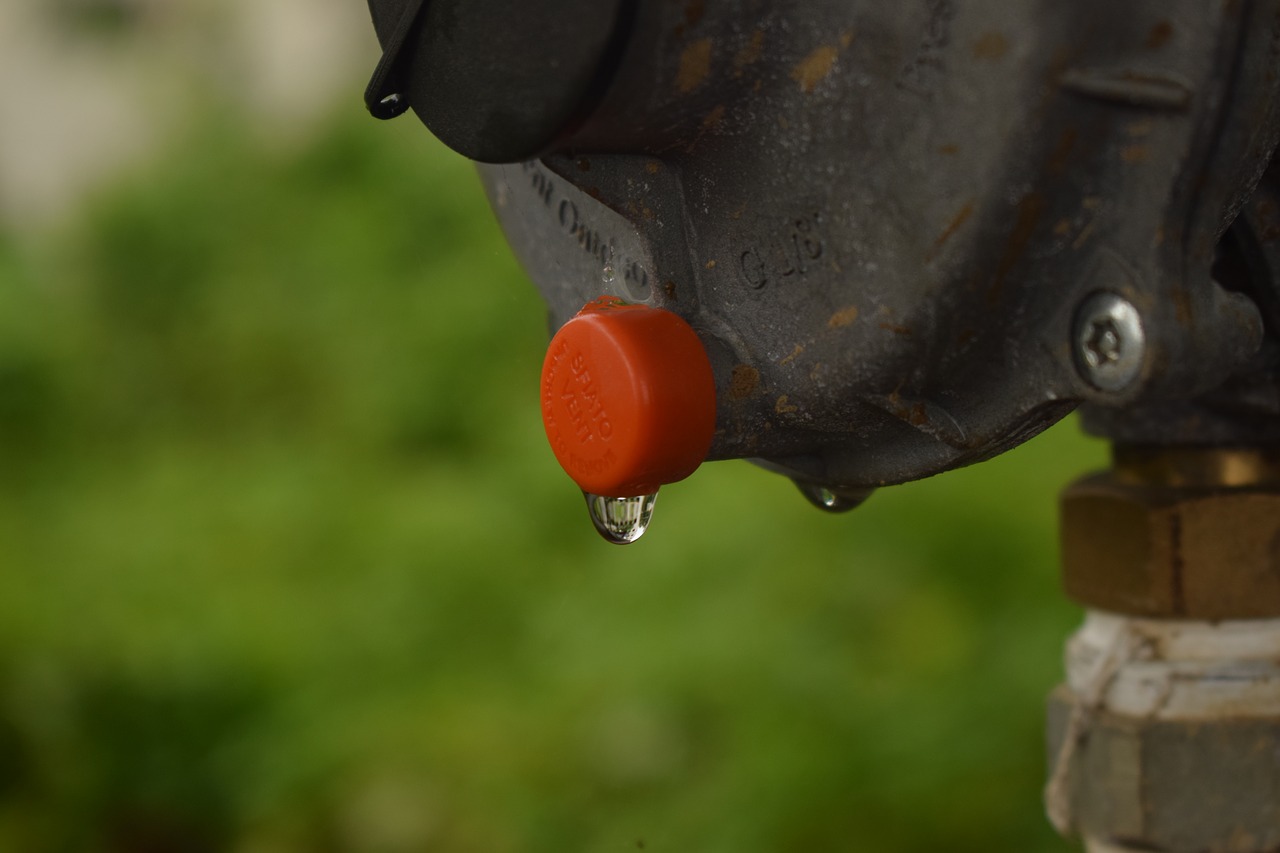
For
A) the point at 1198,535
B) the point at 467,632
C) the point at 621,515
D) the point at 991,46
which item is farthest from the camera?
the point at 467,632

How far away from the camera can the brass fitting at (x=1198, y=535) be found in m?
0.72

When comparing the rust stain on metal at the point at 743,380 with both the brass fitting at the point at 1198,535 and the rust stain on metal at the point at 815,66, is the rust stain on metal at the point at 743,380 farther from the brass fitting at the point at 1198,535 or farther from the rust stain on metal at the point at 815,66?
the brass fitting at the point at 1198,535

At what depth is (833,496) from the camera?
24.4 inches

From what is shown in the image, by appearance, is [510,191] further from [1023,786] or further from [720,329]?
[1023,786]

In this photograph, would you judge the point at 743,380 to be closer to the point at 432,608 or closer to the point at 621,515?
the point at 621,515

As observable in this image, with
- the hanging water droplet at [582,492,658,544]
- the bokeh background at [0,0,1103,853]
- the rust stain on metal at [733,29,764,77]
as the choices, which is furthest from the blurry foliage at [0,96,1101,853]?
the rust stain on metal at [733,29,764,77]

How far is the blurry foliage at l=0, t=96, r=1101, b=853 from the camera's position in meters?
1.73

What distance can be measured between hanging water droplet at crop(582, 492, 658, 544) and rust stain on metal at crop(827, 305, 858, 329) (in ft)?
0.47

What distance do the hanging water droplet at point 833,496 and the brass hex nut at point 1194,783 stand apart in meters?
0.23

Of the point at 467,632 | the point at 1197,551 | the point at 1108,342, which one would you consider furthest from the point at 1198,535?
the point at 467,632

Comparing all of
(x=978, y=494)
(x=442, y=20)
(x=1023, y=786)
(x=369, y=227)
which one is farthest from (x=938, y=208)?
(x=369, y=227)

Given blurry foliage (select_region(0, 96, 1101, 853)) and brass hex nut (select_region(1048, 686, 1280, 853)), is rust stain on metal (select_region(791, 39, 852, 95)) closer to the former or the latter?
brass hex nut (select_region(1048, 686, 1280, 853))

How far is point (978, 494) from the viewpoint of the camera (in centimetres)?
195

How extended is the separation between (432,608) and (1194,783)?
157 centimetres
